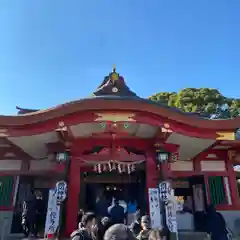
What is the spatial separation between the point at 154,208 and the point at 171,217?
47 cm

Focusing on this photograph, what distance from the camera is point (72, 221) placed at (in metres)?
7.17

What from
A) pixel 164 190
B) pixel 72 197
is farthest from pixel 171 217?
pixel 72 197

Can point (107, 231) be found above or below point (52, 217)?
below

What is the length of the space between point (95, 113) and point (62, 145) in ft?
5.20

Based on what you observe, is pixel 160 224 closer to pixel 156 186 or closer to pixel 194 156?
pixel 156 186

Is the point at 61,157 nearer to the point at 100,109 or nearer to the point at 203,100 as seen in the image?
the point at 100,109

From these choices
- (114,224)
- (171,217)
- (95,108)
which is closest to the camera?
(114,224)

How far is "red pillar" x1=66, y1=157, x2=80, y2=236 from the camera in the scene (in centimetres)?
715

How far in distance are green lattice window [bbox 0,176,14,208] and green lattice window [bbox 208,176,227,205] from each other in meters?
6.64

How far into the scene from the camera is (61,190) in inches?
282

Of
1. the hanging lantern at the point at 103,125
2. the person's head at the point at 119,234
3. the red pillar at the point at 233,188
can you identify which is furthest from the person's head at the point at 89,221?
the red pillar at the point at 233,188

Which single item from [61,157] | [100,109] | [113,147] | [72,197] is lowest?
[72,197]

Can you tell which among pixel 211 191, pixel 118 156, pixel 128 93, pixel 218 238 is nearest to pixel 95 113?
pixel 118 156

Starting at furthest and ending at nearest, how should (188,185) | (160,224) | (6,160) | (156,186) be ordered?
(188,185) → (6,160) → (156,186) → (160,224)
